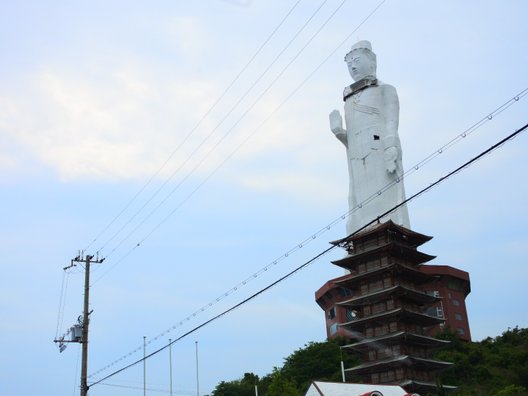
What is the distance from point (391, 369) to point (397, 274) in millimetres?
6430

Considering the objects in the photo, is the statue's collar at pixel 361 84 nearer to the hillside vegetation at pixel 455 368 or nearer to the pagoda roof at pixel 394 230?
the pagoda roof at pixel 394 230

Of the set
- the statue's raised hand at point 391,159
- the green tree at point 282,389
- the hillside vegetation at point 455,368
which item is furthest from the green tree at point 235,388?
the statue's raised hand at point 391,159

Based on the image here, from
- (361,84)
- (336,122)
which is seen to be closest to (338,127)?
(336,122)

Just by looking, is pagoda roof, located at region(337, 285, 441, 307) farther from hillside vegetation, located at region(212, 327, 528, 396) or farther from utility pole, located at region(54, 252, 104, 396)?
utility pole, located at region(54, 252, 104, 396)

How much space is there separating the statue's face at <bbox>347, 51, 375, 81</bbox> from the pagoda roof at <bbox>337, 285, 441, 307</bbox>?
756 inches

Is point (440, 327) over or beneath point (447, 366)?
over

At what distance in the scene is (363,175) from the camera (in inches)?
2210

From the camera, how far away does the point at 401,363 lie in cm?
4431

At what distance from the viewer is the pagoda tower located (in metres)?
45.1

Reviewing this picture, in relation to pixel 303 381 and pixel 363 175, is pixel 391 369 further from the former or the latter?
pixel 363 175

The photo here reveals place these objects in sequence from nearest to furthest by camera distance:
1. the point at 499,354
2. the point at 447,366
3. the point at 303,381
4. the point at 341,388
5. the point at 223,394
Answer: the point at 341,388 < the point at 447,366 < the point at 499,354 < the point at 303,381 < the point at 223,394

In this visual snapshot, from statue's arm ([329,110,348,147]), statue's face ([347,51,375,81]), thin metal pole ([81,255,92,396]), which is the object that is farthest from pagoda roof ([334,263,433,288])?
thin metal pole ([81,255,92,396])

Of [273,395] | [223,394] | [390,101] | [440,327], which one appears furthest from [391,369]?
[390,101]

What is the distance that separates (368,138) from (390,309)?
15.4 m
